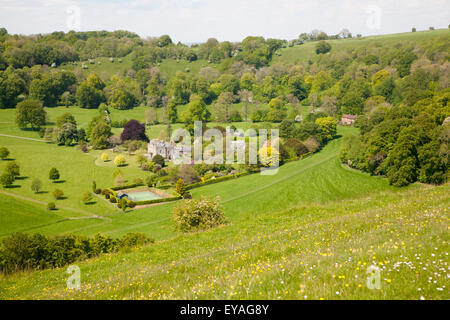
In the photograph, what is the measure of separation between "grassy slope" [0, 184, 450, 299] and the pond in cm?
3918

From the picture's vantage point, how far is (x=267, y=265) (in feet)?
27.3

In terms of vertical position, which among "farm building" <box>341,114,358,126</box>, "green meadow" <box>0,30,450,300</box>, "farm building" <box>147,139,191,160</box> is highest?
"farm building" <box>341,114,358,126</box>

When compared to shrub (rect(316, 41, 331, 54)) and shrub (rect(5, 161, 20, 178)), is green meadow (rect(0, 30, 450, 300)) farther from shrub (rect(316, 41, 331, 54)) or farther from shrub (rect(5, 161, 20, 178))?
shrub (rect(316, 41, 331, 54))

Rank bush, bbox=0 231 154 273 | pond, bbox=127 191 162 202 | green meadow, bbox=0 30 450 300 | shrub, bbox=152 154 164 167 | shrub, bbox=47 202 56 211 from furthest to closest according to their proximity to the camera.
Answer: shrub, bbox=152 154 164 167, pond, bbox=127 191 162 202, shrub, bbox=47 202 56 211, bush, bbox=0 231 154 273, green meadow, bbox=0 30 450 300

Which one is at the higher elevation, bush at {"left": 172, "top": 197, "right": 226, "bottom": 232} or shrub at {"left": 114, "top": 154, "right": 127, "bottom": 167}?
bush at {"left": 172, "top": 197, "right": 226, "bottom": 232}

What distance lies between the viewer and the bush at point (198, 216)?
23828 mm

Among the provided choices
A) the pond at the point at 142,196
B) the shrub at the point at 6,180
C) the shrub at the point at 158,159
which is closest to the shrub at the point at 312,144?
the shrub at the point at 158,159

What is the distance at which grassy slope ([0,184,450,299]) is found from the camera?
6141mm

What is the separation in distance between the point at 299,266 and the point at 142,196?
51947 millimetres

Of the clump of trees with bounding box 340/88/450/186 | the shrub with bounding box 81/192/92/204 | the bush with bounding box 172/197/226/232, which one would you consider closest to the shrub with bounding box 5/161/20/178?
the shrub with bounding box 81/192/92/204

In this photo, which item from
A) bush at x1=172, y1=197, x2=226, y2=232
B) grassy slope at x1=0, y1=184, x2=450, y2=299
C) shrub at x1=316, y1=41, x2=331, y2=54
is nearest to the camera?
grassy slope at x1=0, y1=184, x2=450, y2=299

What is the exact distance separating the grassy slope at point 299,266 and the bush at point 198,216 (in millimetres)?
7311
